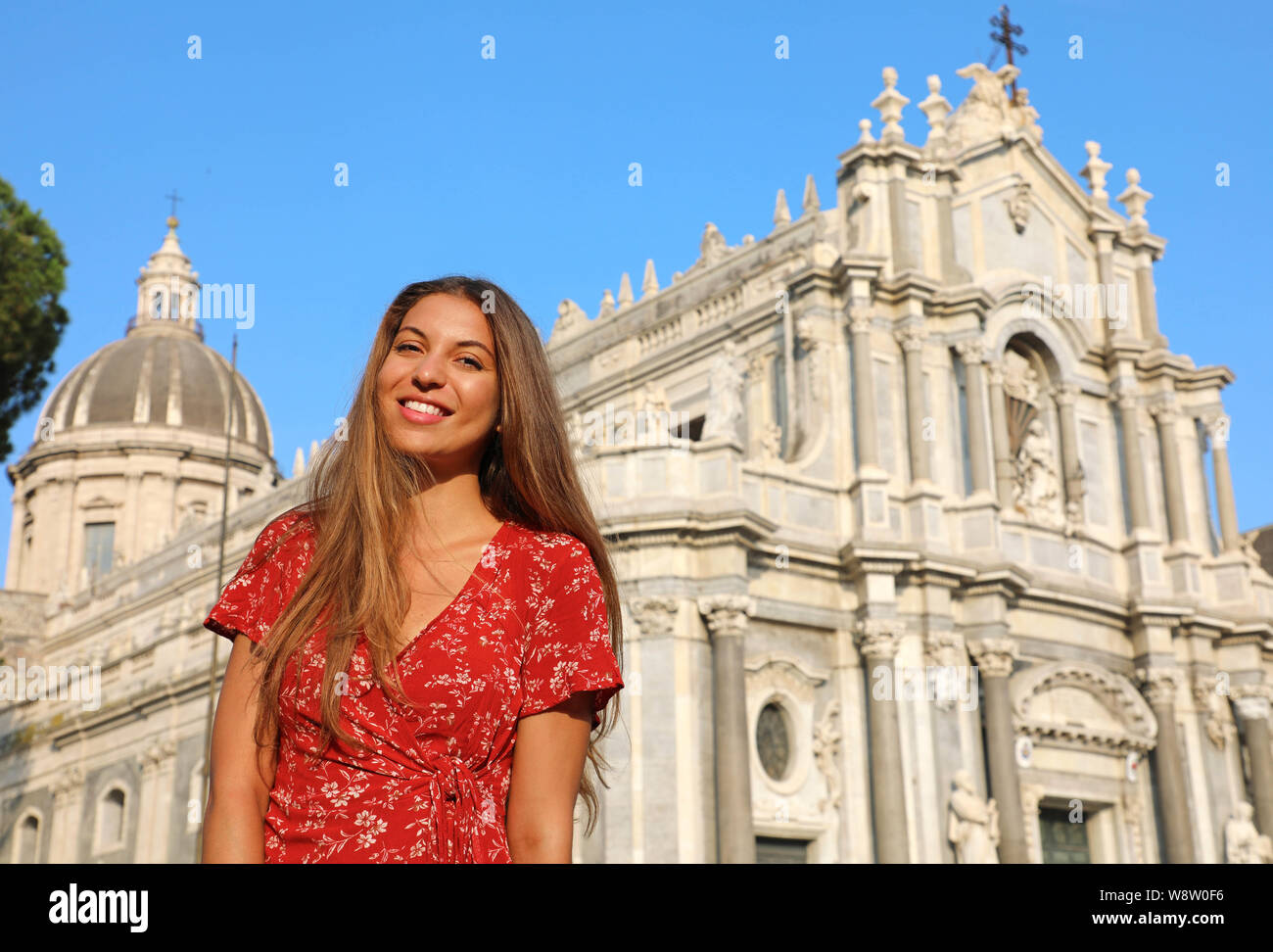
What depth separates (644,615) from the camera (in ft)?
65.3

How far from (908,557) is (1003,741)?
11.1 feet

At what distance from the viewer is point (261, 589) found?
2.62 meters

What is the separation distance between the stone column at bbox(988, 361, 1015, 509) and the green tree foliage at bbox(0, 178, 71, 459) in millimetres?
15609

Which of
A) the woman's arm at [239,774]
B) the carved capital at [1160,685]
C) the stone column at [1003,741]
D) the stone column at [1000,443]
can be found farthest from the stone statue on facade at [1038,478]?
the woman's arm at [239,774]

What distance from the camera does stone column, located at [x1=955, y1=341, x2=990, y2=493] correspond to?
24.3 m

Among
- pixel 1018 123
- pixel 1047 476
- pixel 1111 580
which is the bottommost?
pixel 1111 580

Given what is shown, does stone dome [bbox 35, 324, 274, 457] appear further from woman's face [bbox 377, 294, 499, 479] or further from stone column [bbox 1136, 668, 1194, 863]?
woman's face [bbox 377, 294, 499, 479]

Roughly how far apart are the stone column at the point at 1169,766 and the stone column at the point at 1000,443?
4200mm

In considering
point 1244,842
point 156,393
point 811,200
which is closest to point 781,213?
point 811,200

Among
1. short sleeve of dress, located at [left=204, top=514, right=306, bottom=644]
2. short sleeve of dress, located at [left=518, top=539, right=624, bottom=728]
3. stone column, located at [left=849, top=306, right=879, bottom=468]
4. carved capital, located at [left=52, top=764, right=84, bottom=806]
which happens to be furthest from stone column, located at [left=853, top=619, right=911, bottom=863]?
carved capital, located at [left=52, top=764, right=84, bottom=806]

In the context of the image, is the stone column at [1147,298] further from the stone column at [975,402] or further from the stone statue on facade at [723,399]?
the stone statue on facade at [723,399]

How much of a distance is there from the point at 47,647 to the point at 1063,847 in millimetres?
31409

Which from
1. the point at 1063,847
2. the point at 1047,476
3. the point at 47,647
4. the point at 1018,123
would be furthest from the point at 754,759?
the point at 47,647
